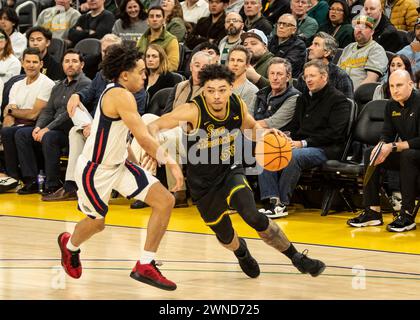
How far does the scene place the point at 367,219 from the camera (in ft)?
30.1

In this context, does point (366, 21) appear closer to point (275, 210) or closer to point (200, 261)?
point (275, 210)

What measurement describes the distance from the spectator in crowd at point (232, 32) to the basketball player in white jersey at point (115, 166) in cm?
514

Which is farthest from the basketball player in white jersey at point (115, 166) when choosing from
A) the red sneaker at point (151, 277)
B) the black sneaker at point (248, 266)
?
the black sneaker at point (248, 266)

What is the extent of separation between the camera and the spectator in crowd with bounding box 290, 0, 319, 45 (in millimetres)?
12125

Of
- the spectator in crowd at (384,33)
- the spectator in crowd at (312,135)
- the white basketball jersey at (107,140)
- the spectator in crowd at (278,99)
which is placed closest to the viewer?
the white basketball jersey at (107,140)

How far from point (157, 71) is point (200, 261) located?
14.7ft

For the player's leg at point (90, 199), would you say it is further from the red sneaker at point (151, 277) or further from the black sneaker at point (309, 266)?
the black sneaker at point (309, 266)

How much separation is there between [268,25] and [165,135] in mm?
2780

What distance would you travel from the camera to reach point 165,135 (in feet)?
33.9

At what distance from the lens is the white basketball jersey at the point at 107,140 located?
6496 mm

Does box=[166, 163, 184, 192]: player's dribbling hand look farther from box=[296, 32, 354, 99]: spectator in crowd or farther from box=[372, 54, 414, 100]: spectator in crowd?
box=[296, 32, 354, 99]: spectator in crowd

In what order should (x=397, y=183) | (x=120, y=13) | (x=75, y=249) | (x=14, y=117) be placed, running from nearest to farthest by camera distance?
(x=75, y=249)
(x=397, y=183)
(x=14, y=117)
(x=120, y=13)

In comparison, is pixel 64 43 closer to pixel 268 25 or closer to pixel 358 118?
pixel 268 25

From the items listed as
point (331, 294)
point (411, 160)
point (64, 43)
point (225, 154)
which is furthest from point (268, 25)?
point (331, 294)
